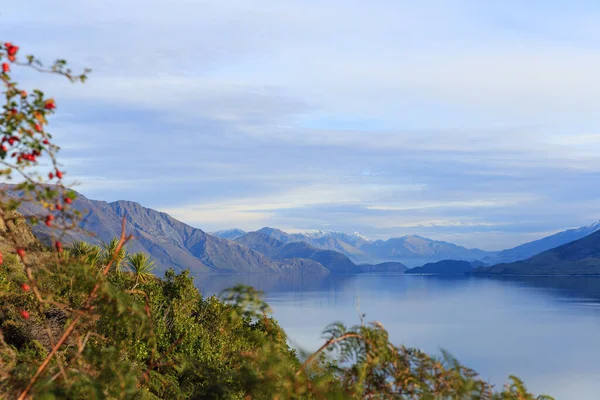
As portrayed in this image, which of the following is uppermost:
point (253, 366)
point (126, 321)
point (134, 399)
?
point (126, 321)

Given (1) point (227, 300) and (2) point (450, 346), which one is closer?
(1) point (227, 300)

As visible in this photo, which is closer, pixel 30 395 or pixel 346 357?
pixel 30 395

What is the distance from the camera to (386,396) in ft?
16.5

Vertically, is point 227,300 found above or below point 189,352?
above

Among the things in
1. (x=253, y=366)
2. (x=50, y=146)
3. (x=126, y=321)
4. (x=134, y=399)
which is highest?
(x=50, y=146)

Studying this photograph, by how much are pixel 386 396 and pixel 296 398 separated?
68 centimetres

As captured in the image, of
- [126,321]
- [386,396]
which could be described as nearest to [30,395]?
[126,321]

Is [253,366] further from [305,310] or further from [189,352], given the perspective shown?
[305,310]

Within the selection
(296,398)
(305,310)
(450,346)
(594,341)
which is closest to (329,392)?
(296,398)

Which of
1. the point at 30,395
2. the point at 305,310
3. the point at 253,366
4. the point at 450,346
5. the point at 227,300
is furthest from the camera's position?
the point at 305,310

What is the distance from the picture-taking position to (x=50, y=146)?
4965mm

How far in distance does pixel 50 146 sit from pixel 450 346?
100716mm

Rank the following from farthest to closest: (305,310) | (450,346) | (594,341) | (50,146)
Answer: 1. (305,310)
2. (594,341)
3. (450,346)
4. (50,146)

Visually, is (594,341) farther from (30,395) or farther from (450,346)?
(30,395)
